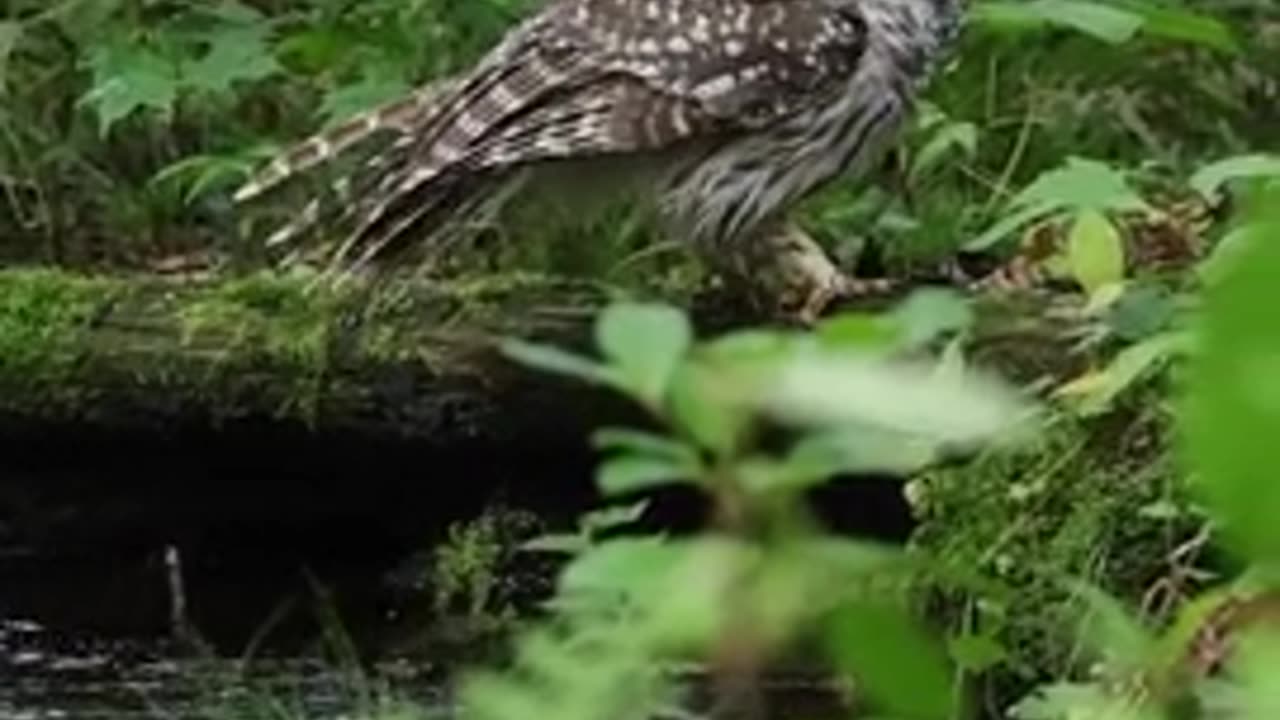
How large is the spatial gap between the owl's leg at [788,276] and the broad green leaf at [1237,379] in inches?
148

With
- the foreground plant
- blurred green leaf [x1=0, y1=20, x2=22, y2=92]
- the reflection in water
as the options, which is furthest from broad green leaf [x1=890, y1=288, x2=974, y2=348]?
blurred green leaf [x1=0, y1=20, x2=22, y2=92]

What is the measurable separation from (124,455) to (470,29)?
1.42m

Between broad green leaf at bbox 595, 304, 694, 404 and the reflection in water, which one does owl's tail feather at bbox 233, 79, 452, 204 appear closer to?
the reflection in water

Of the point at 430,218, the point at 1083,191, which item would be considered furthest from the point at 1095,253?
the point at 430,218

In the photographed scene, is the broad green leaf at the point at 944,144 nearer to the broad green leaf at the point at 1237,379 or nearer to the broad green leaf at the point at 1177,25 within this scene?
the broad green leaf at the point at 1177,25

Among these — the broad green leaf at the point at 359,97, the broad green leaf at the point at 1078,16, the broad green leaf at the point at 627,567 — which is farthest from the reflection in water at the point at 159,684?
the broad green leaf at the point at 627,567

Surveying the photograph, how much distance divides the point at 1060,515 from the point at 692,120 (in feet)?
3.50

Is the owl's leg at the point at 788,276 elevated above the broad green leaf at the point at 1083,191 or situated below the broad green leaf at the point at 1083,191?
below

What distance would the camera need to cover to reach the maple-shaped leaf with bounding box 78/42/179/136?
17.8 feet

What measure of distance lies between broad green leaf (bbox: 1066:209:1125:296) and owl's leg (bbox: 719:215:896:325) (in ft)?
1.97

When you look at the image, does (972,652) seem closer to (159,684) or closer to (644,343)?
(644,343)

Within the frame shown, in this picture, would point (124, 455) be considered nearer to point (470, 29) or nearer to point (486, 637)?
point (486, 637)

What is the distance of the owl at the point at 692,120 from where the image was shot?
4875mm

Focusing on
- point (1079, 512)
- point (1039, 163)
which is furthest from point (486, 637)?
point (1039, 163)
